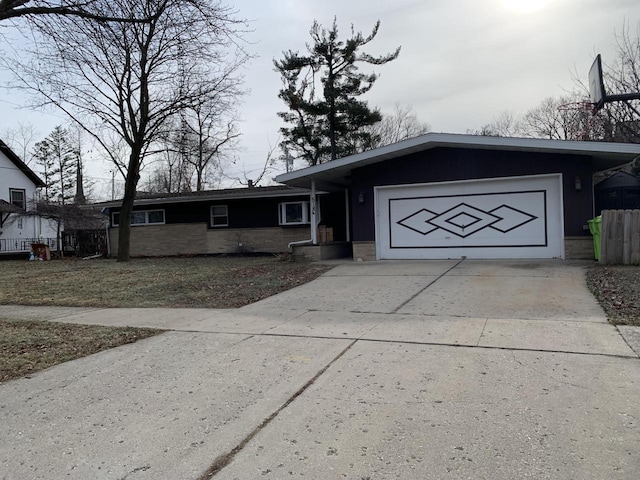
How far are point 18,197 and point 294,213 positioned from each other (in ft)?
82.5

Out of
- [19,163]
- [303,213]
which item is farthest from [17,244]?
[303,213]

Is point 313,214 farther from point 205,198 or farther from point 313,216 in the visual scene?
point 205,198

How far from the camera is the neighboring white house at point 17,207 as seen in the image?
3023 cm

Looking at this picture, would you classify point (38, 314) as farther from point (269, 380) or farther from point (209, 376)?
point (269, 380)

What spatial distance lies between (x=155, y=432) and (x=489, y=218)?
11797 mm

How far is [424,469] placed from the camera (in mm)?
2689

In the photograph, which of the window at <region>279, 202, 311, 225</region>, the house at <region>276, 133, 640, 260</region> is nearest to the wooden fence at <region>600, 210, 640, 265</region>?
the house at <region>276, 133, 640, 260</region>

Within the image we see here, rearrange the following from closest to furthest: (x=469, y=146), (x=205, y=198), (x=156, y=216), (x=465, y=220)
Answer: (x=469, y=146) < (x=465, y=220) < (x=205, y=198) < (x=156, y=216)

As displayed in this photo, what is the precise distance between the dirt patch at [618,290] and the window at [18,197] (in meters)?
36.3

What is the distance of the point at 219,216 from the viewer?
2125cm

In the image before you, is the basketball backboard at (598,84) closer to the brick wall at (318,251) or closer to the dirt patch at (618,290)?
the dirt patch at (618,290)

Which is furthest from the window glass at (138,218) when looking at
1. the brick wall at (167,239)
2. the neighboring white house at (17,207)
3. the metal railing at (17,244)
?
the metal railing at (17,244)

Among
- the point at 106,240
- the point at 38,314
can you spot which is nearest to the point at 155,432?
the point at 38,314

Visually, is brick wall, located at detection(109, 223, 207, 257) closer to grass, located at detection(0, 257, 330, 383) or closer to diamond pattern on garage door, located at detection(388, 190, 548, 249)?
grass, located at detection(0, 257, 330, 383)
